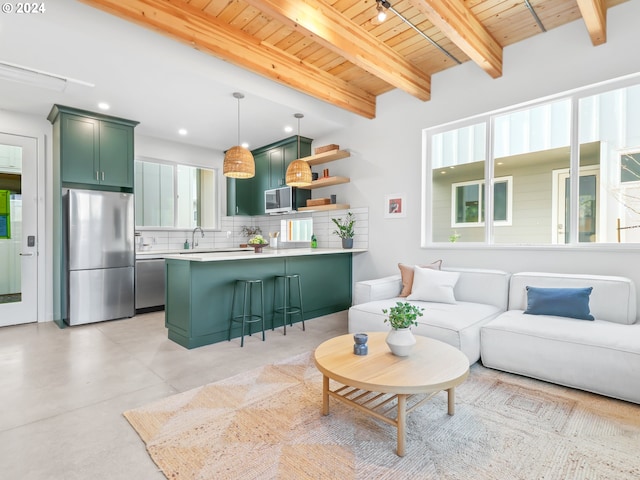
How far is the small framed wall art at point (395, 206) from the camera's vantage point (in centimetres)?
461

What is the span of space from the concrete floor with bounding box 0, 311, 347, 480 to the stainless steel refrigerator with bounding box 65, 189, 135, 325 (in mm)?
249

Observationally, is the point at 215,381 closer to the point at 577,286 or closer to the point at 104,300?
the point at 104,300

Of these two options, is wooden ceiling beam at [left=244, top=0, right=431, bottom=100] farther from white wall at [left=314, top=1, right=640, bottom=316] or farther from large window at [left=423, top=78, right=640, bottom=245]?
large window at [left=423, top=78, right=640, bottom=245]

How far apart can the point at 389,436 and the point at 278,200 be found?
450 cm

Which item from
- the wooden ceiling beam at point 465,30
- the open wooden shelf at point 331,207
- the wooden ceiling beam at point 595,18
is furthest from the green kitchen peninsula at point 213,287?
the wooden ceiling beam at point 595,18

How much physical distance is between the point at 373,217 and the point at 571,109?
8.47 feet

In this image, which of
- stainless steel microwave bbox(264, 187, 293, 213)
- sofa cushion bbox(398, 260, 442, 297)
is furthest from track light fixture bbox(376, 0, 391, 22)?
stainless steel microwave bbox(264, 187, 293, 213)

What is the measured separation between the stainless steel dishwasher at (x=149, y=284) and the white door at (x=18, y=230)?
1229 millimetres

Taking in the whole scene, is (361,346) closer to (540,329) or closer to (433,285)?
(540,329)

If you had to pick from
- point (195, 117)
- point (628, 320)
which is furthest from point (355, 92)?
point (628, 320)

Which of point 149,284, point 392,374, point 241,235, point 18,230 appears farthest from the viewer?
point 241,235

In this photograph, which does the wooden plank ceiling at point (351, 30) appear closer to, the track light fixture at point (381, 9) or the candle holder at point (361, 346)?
the track light fixture at point (381, 9)

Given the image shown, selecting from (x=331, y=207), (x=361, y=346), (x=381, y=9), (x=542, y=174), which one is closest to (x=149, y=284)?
(x=331, y=207)

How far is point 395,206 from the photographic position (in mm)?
4691
